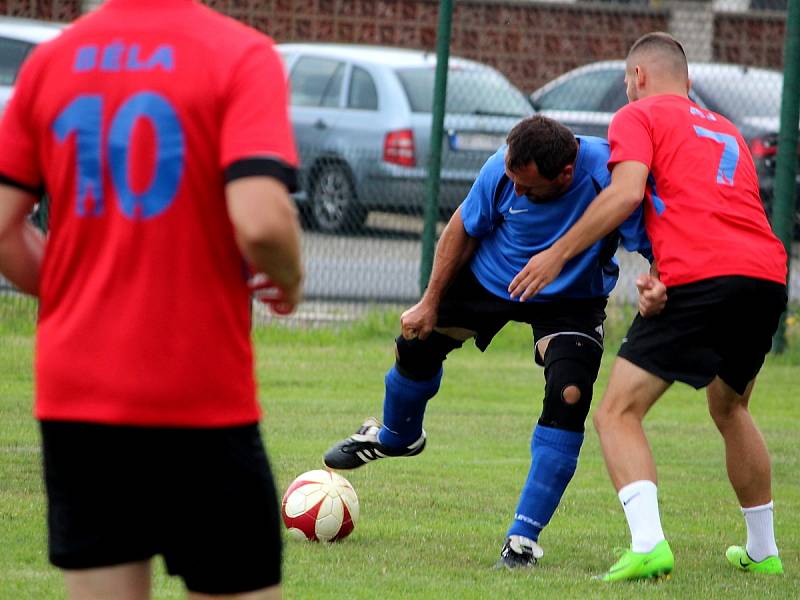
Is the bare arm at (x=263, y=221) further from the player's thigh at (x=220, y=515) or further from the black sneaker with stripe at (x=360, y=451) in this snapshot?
the black sneaker with stripe at (x=360, y=451)

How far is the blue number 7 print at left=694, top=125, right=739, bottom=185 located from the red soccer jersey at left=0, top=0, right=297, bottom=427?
276cm

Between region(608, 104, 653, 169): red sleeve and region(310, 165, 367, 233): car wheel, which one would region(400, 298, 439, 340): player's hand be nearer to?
region(608, 104, 653, 169): red sleeve

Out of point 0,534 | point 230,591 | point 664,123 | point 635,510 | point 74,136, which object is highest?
point 74,136

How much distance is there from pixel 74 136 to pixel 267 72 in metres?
0.38

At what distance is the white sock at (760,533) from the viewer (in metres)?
5.39

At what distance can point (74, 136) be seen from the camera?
2.79m

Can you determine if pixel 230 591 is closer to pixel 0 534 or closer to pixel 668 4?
pixel 0 534

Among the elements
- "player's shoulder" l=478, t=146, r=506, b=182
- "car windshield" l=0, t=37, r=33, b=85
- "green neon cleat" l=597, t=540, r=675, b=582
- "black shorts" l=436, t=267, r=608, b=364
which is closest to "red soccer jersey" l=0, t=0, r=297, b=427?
"green neon cleat" l=597, t=540, r=675, b=582

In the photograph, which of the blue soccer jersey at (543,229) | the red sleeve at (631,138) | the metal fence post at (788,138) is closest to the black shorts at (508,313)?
the blue soccer jersey at (543,229)

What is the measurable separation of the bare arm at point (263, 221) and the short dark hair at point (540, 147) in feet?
8.29

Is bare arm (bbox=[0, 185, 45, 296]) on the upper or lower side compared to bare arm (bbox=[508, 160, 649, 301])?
upper

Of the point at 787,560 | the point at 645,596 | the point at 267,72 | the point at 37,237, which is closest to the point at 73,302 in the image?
the point at 37,237

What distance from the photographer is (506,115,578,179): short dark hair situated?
5199mm

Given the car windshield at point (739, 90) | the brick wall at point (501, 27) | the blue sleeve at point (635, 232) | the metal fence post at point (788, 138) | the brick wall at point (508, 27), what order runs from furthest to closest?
the brick wall at point (501, 27) < the brick wall at point (508, 27) < the car windshield at point (739, 90) < the metal fence post at point (788, 138) < the blue sleeve at point (635, 232)
